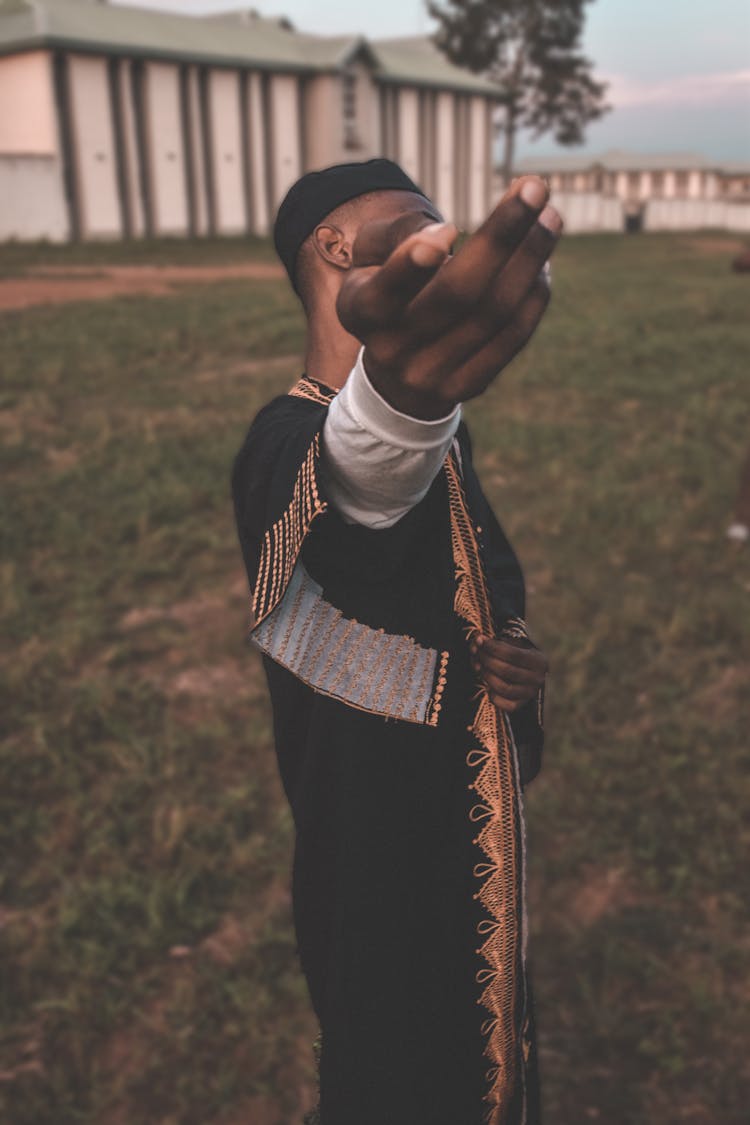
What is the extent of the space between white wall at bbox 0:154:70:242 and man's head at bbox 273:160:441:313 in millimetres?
25919

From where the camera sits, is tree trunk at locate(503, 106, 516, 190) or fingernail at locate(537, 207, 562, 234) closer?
fingernail at locate(537, 207, 562, 234)

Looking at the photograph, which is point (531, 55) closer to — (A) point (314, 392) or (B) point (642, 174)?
(B) point (642, 174)

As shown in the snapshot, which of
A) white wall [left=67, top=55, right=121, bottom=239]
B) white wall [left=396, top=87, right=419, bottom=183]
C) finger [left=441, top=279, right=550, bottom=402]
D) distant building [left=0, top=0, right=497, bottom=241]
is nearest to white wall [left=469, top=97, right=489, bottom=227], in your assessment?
distant building [left=0, top=0, right=497, bottom=241]

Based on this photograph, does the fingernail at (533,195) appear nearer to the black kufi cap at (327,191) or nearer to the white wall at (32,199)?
the black kufi cap at (327,191)

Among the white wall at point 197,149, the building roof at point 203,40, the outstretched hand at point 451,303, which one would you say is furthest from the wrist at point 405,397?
the white wall at point 197,149

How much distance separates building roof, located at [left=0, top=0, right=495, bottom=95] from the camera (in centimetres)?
2573

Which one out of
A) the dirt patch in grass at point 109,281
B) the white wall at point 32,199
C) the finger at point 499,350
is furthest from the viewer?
the white wall at point 32,199

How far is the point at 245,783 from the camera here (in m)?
4.18

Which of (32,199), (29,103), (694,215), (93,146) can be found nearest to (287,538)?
(32,199)

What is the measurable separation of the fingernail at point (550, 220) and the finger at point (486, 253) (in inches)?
1.6

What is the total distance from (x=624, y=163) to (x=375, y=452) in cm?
7579

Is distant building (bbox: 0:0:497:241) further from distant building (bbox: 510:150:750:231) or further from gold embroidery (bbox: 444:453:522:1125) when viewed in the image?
distant building (bbox: 510:150:750:231)

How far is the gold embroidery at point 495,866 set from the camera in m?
1.58

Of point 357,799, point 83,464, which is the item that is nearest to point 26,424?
point 83,464
